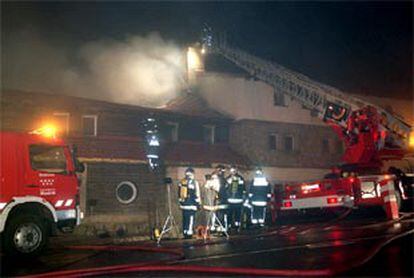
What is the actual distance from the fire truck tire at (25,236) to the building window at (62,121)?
8.44m

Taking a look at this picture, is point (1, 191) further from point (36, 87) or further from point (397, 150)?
point (36, 87)

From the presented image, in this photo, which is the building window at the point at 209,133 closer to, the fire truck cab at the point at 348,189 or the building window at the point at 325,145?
the building window at the point at 325,145

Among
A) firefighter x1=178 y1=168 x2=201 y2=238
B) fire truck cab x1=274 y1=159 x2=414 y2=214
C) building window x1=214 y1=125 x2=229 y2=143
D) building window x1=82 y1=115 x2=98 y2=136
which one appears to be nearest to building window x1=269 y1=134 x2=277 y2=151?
building window x1=214 y1=125 x2=229 y2=143

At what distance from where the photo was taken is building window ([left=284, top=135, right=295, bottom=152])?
24172 mm

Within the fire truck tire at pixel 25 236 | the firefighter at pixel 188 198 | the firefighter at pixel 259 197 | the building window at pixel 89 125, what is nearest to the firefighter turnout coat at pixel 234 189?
the firefighter at pixel 259 197

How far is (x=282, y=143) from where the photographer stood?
24.0m

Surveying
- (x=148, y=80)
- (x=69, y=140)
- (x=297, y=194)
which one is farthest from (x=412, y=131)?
(x=148, y=80)

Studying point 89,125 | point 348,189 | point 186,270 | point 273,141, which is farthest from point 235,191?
point 273,141

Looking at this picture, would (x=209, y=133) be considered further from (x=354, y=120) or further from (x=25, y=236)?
(x=25, y=236)

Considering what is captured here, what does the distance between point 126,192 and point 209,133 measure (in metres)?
6.31

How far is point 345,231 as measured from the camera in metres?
11.5

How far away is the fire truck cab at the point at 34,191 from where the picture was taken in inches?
357

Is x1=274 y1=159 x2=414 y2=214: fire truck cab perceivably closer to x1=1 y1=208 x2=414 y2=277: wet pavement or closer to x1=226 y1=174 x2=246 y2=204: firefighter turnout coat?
x1=1 y1=208 x2=414 y2=277: wet pavement

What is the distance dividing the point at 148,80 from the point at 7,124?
8.38 metres
